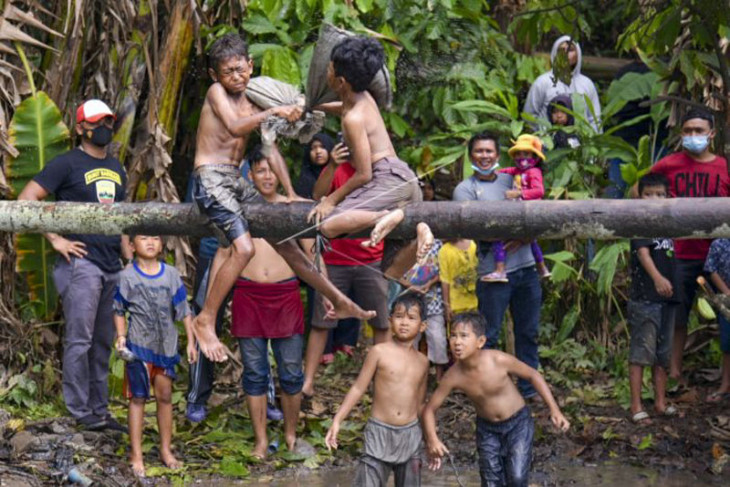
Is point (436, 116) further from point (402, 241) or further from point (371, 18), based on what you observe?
point (402, 241)

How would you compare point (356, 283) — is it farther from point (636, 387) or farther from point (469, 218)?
point (469, 218)

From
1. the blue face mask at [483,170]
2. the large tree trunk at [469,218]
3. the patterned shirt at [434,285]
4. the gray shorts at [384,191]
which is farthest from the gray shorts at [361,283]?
the gray shorts at [384,191]

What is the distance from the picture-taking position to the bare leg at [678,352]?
8.91 m

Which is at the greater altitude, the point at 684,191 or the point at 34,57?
the point at 34,57

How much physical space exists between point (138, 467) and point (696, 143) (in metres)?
3.82

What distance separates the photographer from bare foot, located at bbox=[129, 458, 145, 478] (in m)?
7.49

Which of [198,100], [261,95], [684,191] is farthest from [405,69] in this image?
[261,95]

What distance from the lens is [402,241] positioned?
21.7ft

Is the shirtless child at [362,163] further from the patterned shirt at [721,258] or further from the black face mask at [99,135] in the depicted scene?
the patterned shirt at [721,258]

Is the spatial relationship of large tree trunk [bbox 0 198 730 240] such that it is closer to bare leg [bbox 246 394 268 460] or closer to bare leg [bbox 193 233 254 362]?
bare leg [bbox 193 233 254 362]

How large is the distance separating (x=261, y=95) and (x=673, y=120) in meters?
3.82

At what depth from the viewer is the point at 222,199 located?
6504 mm

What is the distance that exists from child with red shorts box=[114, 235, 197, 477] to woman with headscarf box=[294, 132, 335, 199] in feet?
4.00

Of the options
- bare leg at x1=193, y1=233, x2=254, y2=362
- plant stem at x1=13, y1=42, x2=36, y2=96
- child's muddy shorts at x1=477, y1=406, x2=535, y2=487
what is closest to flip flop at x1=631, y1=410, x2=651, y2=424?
child's muddy shorts at x1=477, y1=406, x2=535, y2=487
